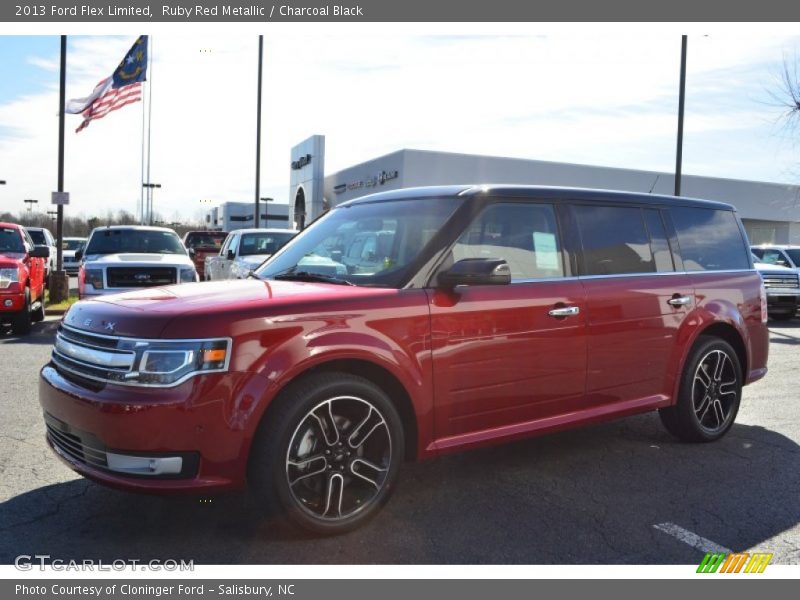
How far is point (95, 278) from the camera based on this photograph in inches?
450

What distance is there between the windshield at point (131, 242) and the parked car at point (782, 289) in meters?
13.1

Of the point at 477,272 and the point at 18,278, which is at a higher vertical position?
the point at 477,272

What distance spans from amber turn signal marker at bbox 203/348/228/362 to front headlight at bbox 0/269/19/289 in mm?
9127

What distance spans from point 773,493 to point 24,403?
19.6 ft

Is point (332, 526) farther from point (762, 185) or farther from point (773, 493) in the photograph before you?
point (762, 185)

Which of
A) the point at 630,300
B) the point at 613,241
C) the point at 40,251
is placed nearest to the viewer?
the point at 630,300

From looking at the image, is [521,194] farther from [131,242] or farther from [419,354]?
[131,242]

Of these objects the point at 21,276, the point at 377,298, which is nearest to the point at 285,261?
the point at 377,298

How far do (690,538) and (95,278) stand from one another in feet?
32.4

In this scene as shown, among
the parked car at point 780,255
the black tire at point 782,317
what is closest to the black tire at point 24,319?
the black tire at point 782,317

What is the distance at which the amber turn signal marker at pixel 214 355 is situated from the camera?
344cm

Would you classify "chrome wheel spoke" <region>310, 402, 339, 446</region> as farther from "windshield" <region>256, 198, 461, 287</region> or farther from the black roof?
the black roof

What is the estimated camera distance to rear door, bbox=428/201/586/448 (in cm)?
419

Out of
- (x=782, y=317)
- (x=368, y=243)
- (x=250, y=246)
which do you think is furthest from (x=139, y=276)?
(x=782, y=317)
